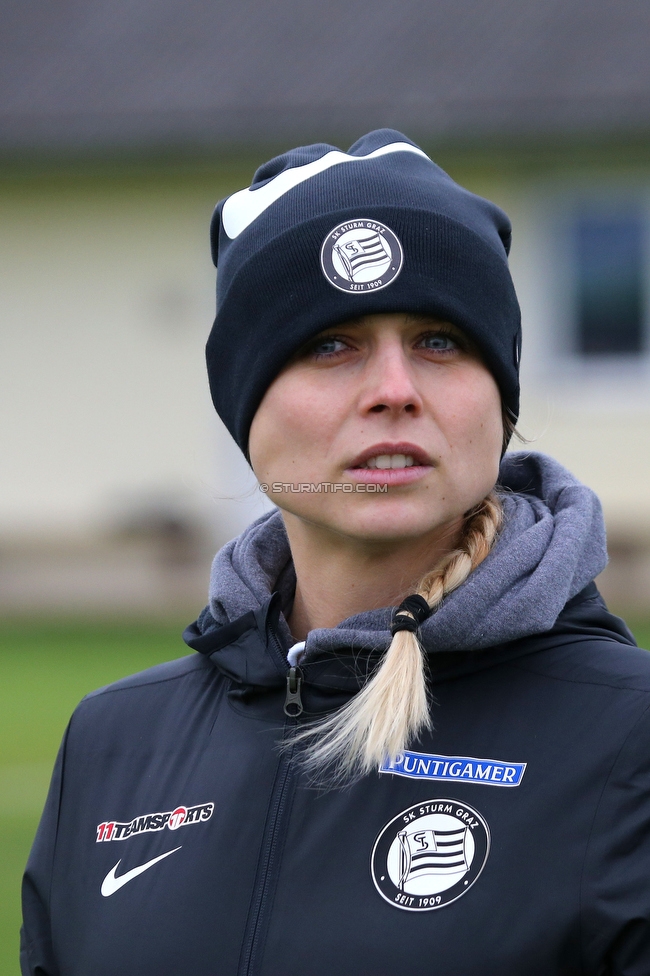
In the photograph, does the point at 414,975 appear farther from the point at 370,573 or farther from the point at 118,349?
the point at 118,349

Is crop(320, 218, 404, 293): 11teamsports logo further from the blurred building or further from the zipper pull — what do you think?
the blurred building

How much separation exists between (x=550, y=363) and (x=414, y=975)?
441 inches

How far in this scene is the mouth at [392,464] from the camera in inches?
82.0

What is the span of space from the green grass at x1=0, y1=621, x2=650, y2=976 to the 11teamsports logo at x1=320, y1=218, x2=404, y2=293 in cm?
344

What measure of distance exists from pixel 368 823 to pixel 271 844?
6.2 inches

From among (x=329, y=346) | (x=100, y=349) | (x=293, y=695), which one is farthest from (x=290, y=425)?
(x=100, y=349)

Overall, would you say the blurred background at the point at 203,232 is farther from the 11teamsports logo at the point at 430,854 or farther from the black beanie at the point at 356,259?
the 11teamsports logo at the point at 430,854

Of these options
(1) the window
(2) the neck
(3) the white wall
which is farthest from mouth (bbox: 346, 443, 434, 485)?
(3) the white wall

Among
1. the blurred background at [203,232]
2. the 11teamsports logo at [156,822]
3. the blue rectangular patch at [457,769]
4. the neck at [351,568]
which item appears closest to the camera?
the blue rectangular patch at [457,769]

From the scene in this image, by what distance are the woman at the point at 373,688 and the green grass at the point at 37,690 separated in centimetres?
287

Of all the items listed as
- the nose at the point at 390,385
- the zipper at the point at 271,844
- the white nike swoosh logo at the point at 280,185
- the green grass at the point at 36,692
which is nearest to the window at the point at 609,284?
the green grass at the point at 36,692

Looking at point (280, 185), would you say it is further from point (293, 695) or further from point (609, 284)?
point (609, 284)

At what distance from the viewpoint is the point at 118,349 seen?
13422 mm

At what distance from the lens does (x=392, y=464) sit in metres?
2.10
